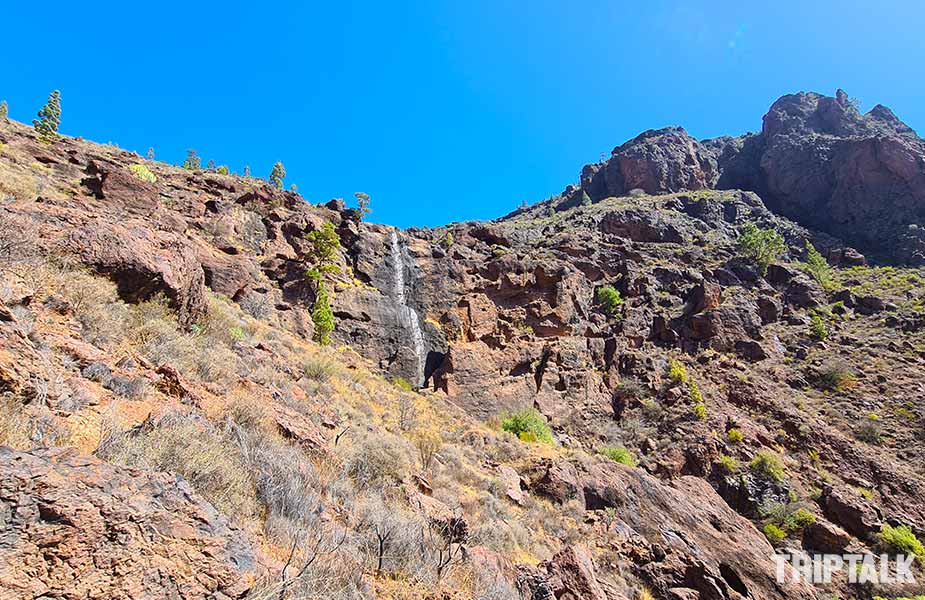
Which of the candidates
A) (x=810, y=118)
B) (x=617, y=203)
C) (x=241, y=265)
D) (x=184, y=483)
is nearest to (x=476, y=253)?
(x=241, y=265)

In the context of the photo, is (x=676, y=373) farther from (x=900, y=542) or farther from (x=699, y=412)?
(x=900, y=542)

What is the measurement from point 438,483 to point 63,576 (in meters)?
6.53

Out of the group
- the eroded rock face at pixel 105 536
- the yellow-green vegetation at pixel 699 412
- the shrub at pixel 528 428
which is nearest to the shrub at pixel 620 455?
the shrub at pixel 528 428

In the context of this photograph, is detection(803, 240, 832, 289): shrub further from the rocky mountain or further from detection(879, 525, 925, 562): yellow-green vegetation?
detection(879, 525, 925, 562): yellow-green vegetation

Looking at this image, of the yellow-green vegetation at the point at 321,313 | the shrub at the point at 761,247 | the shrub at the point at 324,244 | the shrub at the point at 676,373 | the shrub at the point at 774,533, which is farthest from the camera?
the shrub at the point at 761,247

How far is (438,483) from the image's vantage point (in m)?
7.91

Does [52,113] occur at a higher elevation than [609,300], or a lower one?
higher

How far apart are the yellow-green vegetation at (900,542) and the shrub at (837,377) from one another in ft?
41.9

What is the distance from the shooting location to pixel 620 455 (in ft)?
61.2

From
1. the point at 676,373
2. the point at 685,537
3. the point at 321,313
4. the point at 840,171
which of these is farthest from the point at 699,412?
the point at 840,171

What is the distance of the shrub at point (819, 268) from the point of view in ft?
129

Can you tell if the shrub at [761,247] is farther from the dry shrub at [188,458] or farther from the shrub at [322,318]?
the dry shrub at [188,458]

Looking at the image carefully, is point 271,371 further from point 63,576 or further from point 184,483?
point 63,576

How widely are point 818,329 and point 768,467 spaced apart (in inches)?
701
